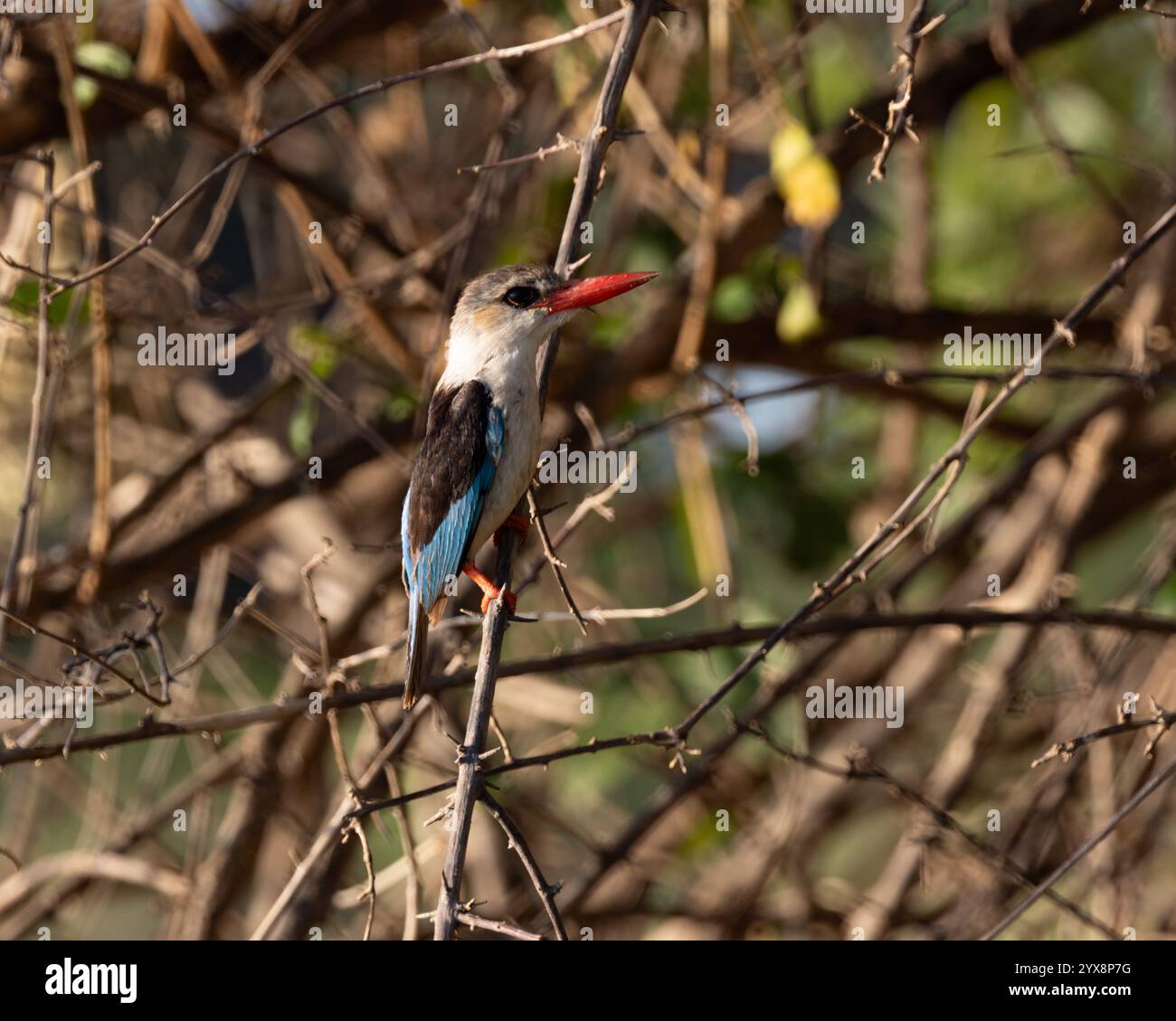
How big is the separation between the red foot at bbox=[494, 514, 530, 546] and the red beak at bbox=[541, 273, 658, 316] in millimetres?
456

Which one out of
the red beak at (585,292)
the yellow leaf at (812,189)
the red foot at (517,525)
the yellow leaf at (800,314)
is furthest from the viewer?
the yellow leaf at (800,314)

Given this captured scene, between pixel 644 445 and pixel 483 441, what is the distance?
7.51 ft

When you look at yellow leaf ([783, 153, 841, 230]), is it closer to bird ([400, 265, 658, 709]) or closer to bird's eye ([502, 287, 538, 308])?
bird ([400, 265, 658, 709])

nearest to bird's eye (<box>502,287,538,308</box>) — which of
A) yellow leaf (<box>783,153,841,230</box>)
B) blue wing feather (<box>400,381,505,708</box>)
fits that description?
blue wing feather (<box>400,381,505,708</box>)

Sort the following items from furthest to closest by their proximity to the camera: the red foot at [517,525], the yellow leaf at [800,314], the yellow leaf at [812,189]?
the yellow leaf at [800,314] → the yellow leaf at [812,189] → the red foot at [517,525]

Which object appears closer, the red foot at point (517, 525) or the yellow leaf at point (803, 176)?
the red foot at point (517, 525)

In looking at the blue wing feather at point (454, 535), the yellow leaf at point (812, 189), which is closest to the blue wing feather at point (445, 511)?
the blue wing feather at point (454, 535)

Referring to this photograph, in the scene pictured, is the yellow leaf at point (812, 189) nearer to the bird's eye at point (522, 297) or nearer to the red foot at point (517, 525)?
the bird's eye at point (522, 297)

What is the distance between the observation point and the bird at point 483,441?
294 cm

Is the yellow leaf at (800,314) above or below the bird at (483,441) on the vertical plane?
above

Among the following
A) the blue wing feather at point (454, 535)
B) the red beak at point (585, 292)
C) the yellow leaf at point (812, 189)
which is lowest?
the blue wing feather at point (454, 535)

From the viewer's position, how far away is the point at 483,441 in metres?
2.99

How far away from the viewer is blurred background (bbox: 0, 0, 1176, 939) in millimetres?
3680

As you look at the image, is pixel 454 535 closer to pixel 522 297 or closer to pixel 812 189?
pixel 522 297
